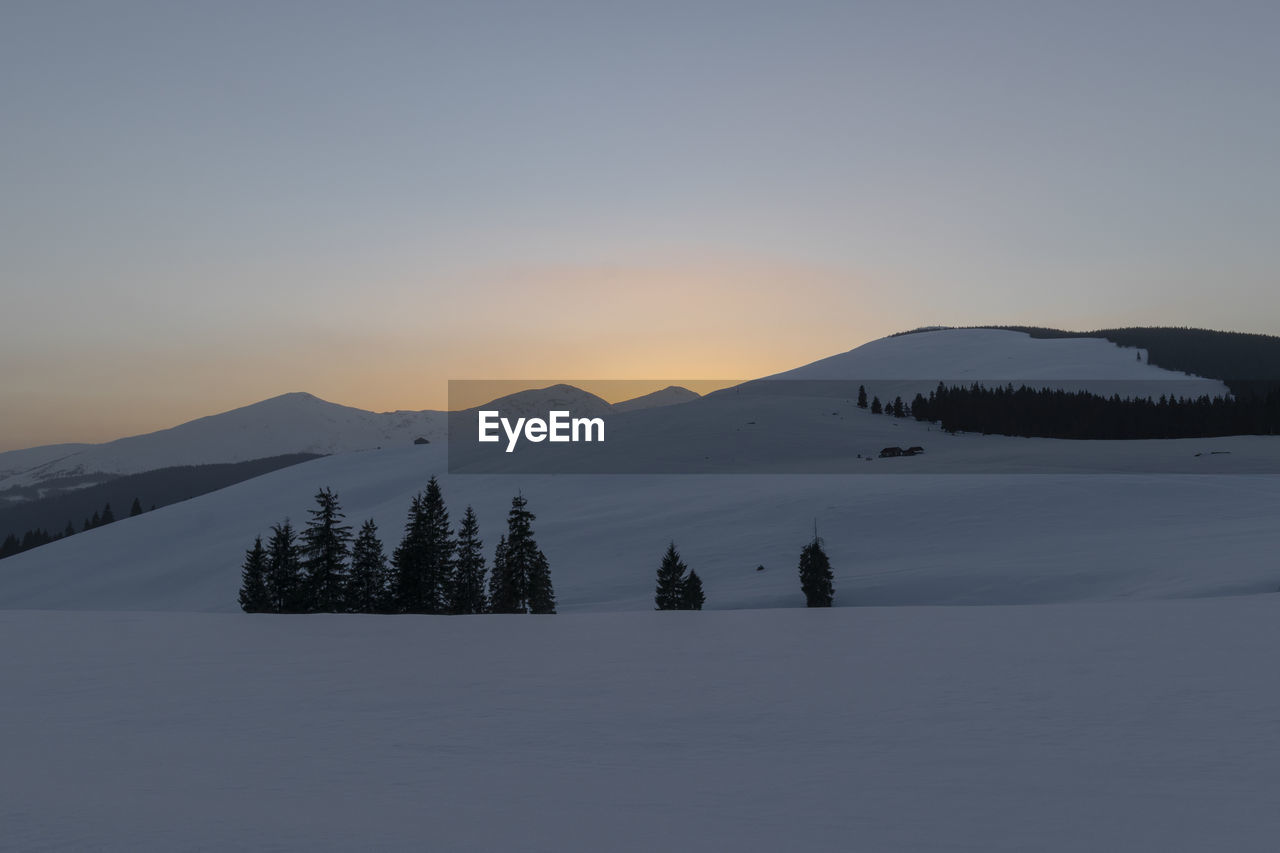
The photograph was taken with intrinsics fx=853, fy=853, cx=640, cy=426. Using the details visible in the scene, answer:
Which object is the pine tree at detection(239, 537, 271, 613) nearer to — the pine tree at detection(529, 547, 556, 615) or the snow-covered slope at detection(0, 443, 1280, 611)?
the snow-covered slope at detection(0, 443, 1280, 611)

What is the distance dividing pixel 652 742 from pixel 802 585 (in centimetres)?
3594

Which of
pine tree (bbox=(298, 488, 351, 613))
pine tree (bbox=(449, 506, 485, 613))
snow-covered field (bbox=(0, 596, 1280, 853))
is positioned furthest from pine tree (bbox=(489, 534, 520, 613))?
snow-covered field (bbox=(0, 596, 1280, 853))

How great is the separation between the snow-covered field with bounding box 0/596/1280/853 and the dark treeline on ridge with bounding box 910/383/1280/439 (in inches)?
4674

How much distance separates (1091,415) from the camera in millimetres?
132000

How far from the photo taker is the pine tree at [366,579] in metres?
41.7

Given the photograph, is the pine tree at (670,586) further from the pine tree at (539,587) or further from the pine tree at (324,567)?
the pine tree at (324,567)

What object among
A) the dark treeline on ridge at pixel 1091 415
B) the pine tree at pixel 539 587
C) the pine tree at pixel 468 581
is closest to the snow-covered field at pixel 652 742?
the pine tree at pixel 539 587

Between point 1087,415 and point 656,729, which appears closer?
point 656,729

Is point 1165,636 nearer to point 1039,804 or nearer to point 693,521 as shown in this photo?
point 1039,804

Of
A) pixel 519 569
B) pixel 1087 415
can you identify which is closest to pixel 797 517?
pixel 519 569

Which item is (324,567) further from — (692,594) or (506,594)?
(692,594)

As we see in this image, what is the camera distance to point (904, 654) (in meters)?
16.2

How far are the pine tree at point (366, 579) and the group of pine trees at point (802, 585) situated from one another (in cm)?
1460

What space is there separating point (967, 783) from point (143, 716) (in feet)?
35.4
